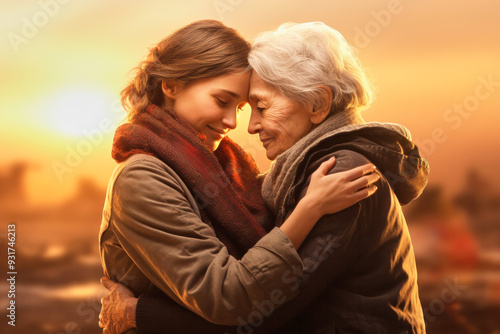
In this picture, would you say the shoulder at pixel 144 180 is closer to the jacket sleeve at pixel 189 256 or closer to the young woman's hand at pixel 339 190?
the jacket sleeve at pixel 189 256

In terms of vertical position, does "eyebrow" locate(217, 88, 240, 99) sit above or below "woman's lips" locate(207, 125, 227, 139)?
above

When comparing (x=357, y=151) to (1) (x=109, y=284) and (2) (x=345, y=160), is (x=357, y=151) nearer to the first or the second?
(2) (x=345, y=160)

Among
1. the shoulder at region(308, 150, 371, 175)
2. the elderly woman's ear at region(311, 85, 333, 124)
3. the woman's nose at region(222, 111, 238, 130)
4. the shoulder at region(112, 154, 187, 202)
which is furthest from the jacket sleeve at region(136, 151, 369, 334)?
the woman's nose at region(222, 111, 238, 130)

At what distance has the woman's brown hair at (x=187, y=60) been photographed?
2.08m

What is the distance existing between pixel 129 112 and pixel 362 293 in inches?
41.1

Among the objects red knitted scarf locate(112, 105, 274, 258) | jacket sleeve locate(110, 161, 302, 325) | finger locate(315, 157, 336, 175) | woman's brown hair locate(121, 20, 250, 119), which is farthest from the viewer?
woman's brown hair locate(121, 20, 250, 119)

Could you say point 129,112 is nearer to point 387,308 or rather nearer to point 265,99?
point 265,99

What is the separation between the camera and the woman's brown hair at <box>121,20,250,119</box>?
208cm

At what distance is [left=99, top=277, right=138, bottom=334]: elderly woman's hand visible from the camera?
1896mm

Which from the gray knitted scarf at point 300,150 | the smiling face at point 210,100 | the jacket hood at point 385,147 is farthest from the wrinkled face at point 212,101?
the jacket hood at point 385,147

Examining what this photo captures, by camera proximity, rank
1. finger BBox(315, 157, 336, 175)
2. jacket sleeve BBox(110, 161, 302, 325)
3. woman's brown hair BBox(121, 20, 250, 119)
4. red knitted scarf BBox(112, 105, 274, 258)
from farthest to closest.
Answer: woman's brown hair BBox(121, 20, 250, 119) → red knitted scarf BBox(112, 105, 274, 258) → finger BBox(315, 157, 336, 175) → jacket sleeve BBox(110, 161, 302, 325)

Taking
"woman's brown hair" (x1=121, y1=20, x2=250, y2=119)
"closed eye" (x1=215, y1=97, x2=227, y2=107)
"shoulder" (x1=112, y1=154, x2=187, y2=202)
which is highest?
"woman's brown hair" (x1=121, y1=20, x2=250, y2=119)

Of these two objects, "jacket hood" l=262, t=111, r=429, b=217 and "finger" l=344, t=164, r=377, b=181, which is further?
"jacket hood" l=262, t=111, r=429, b=217

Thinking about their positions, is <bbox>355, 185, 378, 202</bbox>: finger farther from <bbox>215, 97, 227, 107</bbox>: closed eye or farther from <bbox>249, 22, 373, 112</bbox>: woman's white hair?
<bbox>215, 97, 227, 107</bbox>: closed eye
